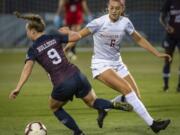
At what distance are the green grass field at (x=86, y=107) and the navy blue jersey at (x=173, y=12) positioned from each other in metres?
1.39

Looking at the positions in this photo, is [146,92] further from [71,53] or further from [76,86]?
[71,53]

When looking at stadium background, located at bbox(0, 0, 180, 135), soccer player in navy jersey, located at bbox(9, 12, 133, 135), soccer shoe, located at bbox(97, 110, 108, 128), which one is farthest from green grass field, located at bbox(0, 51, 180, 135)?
soccer player in navy jersey, located at bbox(9, 12, 133, 135)

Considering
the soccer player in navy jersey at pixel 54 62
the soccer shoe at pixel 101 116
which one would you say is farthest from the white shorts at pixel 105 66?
the soccer player in navy jersey at pixel 54 62

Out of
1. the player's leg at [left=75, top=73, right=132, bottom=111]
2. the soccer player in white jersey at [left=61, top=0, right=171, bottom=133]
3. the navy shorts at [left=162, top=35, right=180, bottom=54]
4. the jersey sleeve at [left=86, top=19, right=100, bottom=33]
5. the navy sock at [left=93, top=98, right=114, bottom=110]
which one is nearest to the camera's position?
the player's leg at [left=75, top=73, right=132, bottom=111]

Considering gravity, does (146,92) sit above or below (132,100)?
below

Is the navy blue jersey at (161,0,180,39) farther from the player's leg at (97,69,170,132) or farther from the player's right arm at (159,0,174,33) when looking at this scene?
the player's leg at (97,69,170,132)

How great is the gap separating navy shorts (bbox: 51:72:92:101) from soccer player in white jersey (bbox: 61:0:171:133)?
35.0 inches

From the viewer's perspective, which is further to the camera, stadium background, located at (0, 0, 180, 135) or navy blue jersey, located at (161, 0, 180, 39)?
navy blue jersey, located at (161, 0, 180, 39)

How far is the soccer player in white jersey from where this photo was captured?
8.94m

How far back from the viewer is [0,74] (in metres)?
17.0

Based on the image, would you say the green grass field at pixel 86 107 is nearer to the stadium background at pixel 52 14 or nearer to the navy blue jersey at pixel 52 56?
the navy blue jersey at pixel 52 56

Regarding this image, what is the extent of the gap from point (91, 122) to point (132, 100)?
1.24 m

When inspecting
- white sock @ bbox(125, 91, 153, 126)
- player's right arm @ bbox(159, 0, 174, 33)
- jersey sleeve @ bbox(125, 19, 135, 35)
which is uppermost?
jersey sleeve @ bbox(125, 19, 135, 35)

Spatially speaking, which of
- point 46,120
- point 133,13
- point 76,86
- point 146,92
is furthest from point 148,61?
point 76,86
